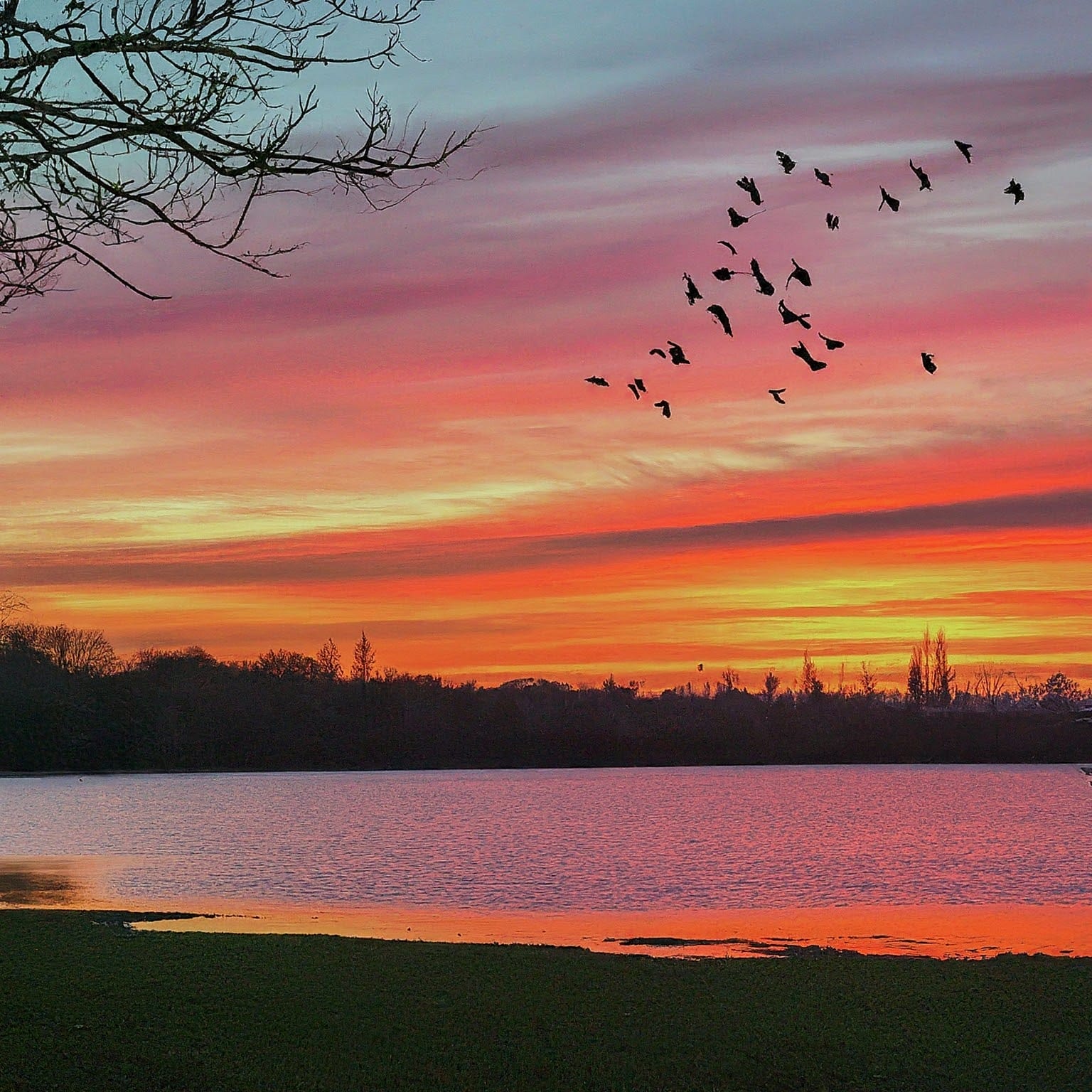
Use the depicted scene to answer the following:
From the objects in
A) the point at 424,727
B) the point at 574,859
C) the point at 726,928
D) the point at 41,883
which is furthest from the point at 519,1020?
the point at 424,727

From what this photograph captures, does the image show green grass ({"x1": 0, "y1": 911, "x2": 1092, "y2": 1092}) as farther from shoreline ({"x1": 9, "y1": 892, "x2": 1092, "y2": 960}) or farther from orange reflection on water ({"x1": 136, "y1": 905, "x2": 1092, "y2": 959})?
orange reflection on water ({"x1": 136, "y1": 905, "x2": 1092, "y2": 959})

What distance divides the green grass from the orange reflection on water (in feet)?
17.6

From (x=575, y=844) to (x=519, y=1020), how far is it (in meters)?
40.7

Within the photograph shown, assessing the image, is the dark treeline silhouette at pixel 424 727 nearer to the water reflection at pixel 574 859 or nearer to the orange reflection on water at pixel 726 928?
the water reflection at pixel 574 859

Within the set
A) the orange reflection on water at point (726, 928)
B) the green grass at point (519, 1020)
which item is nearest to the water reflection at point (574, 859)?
the orange reflection on water at point (726, 928)

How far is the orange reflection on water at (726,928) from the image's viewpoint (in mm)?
23656

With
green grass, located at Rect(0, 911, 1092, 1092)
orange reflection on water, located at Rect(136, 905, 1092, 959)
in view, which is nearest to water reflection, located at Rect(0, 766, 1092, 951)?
orange reflection on water, located at Rect(136, 905, 1092, 959)

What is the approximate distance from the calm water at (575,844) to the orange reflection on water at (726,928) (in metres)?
1.99

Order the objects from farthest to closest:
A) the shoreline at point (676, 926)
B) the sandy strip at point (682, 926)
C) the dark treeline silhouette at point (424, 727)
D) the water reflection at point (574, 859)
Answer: the dark treeline silhouette at point (424, 727) < the water reflection at point (574, 859) < the sandy strip at point (682, 926) < the shoreline at point (676, 926)

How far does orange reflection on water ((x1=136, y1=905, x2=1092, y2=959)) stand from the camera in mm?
23656

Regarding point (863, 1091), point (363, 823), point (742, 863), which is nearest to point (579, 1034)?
point (863, 1091)

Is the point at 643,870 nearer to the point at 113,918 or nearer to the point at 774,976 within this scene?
the point at 113,918

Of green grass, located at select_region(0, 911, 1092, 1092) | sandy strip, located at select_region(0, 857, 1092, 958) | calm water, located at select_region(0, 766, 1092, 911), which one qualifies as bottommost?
calm water, located at select_region(0, 766, 1092, 911)

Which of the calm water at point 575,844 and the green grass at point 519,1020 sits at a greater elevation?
the green grass at point 519,1020
